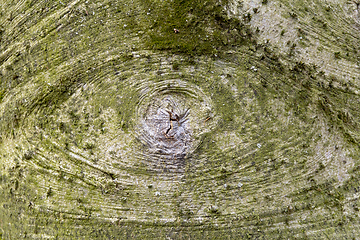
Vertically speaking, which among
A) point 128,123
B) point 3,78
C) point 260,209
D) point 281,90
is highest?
point 3,78

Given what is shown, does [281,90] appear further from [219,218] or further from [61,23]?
[61,23]

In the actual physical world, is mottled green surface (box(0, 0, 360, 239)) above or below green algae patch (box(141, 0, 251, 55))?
below

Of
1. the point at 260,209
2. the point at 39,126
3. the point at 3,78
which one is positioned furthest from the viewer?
the point at 3,78

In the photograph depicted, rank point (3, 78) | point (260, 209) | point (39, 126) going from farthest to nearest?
point (3, 78)
point (39, 126)
point (260, 209)

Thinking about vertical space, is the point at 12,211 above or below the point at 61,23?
below

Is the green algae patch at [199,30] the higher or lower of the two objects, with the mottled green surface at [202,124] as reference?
higher

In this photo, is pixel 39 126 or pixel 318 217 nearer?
pixel 318 217

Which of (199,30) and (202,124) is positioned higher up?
(199,30)

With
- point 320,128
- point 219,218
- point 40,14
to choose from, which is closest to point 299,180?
point 320,128
